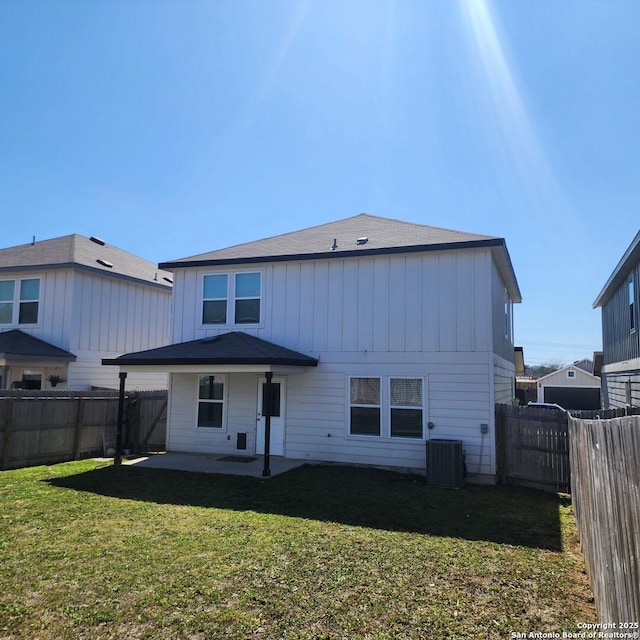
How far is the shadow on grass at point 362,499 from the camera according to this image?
22.7ft

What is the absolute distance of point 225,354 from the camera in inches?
447

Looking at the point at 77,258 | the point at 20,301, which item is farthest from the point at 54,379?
the point at 77,258

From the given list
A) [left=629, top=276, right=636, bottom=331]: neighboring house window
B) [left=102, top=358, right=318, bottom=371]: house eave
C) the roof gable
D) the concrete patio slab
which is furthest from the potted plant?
the roof gable

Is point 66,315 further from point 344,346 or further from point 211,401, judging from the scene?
point 344,346

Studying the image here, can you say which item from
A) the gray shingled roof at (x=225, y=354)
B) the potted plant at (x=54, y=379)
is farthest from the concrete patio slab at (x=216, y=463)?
the potted plant at (x=54, y=379)

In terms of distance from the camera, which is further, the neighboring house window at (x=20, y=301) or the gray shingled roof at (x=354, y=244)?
the neighboring house window at (x=20, y=301)

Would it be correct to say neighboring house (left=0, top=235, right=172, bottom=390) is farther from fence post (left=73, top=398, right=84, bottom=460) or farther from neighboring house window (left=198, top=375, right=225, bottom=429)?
neighboring house window (left=198, top=375, right=225, bottom=429)

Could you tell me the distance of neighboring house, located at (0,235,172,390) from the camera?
1577 cm

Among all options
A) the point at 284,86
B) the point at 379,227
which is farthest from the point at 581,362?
the point at 284,86

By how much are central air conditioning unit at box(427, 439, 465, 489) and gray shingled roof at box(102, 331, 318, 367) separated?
12.0ft

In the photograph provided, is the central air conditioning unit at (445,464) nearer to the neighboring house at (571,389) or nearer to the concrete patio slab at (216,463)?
the concrete patio slab at (216,463)

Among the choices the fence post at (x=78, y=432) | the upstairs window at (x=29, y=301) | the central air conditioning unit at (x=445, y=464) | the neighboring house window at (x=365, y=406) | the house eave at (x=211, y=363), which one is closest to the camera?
the central air conditioning unit at (x=445, y=464)

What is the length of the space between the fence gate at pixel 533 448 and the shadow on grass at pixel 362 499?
0.41 m

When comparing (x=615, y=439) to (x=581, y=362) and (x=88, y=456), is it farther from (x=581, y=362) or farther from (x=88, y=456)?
(x=581, y=362)
